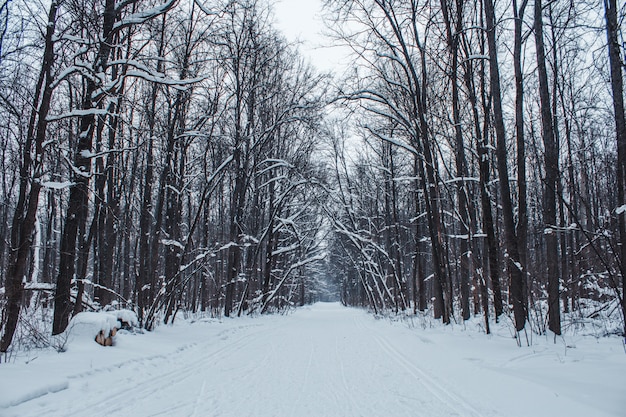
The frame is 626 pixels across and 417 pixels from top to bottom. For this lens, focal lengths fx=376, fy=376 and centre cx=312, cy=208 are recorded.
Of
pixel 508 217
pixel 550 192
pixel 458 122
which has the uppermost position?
pixel 458 122

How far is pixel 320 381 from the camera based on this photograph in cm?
540

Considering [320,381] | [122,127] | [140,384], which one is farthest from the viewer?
[122,127]

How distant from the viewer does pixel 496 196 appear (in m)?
21.9

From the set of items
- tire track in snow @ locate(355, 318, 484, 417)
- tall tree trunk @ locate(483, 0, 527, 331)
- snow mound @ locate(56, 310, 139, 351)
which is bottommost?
tire track in snow @ locate(355, 318, 484, 417)

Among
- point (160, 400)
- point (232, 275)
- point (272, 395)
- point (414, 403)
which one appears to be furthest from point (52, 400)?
point (232, 275)

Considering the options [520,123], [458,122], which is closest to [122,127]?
[458,122]

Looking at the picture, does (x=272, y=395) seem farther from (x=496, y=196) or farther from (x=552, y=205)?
(x=496, y=196)

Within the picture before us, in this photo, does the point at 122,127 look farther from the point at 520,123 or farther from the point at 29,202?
the point at 520,123

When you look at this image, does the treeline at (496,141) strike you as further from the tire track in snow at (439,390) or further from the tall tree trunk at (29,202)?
the tall tree trunk at (29,202)

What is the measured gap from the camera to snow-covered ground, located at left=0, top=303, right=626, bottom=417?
3941 mm

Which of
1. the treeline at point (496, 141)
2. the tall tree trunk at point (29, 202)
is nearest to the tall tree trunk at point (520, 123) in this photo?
the treeline at point (496, 141)

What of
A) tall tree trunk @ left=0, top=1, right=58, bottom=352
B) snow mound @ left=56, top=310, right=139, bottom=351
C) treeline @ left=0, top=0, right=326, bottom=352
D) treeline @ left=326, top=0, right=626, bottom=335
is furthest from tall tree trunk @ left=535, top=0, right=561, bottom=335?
tall tree trunk @ left=0, top=1, right=58, bottom=352

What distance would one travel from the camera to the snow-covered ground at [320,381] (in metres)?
3.94

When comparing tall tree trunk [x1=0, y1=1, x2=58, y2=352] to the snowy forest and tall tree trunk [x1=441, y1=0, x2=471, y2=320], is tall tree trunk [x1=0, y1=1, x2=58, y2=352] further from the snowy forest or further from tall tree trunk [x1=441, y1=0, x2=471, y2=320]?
tall tree trunk [x1=441, y1=0, x2=471, y2=320]
